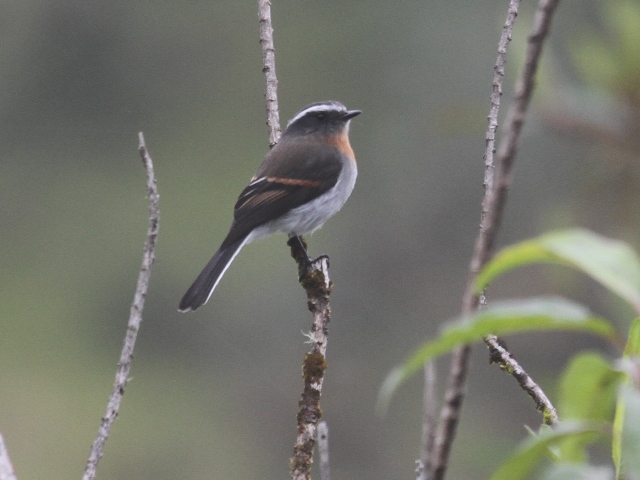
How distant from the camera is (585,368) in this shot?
120cm

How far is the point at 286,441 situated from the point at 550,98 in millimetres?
17429

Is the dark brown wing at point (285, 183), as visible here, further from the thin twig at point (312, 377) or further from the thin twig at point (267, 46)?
the thin twig at point (312, 377)

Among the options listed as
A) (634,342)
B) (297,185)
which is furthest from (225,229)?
(634,342)

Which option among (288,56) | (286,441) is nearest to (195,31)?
(288,56)

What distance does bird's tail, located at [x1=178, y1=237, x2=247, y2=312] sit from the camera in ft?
16.6

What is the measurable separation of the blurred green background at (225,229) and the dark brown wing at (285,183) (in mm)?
8252

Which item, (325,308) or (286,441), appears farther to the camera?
(286,441)

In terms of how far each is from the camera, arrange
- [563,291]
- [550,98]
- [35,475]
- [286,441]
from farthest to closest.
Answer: [286,441]
[35,475]
[563,291]
[550,98]

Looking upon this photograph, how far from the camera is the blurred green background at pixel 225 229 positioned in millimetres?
18109

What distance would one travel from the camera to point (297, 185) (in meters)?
6.07

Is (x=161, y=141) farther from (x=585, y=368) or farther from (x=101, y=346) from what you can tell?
(x=585, y=368)

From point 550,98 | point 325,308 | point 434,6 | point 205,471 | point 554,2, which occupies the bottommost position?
point 554,2

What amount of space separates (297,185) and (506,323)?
16.4 feet

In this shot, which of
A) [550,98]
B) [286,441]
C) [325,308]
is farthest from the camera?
[286,441]
